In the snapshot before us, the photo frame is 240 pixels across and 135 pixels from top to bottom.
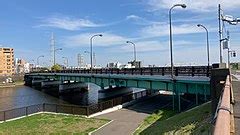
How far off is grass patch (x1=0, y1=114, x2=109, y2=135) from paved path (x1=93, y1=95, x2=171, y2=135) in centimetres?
157

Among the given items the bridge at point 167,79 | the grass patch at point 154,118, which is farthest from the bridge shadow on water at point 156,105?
the grass patch at point 154,118

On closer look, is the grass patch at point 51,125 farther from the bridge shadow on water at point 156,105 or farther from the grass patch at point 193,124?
the grass patch at point 193,124

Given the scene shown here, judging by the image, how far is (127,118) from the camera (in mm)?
35406

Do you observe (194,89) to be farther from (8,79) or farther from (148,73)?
(8,79)

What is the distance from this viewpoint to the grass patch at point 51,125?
30.0 metres

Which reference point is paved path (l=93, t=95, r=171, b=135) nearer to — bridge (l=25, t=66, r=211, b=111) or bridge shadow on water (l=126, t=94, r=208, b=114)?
bridge shadow on water (l=126, t=94, r=208, b=114)

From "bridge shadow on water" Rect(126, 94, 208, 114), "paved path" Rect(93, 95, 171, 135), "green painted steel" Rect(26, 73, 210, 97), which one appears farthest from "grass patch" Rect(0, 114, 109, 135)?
"green painted steel" Rect(26, 73, 210, 97)

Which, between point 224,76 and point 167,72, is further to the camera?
point 167,72

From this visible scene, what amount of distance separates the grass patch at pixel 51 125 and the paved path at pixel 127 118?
1566 millimetres

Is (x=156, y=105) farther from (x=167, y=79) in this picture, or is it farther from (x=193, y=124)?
(x=193, y=124)

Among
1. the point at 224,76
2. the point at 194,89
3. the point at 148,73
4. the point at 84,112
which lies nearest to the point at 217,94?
the point at 224,76

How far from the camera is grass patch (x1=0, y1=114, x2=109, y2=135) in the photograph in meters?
30.0

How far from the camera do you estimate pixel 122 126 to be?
31.0 metres

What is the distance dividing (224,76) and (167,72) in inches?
1246
